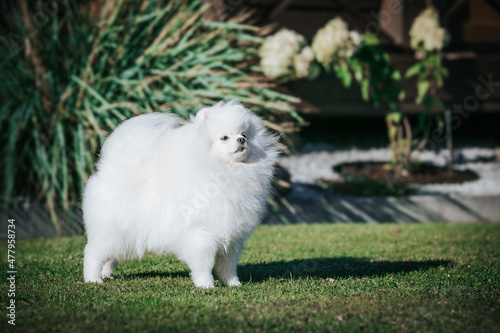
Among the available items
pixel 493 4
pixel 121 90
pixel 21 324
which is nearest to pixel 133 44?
pixel 121 90

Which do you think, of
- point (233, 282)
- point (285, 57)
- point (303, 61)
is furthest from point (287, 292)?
point (303, 61)

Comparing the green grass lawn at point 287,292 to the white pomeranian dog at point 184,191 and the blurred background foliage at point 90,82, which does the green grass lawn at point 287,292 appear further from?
the blurred background foliage at point 90,82

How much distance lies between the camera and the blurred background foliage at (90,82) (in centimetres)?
552

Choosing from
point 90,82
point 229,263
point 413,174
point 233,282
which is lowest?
point 413,174

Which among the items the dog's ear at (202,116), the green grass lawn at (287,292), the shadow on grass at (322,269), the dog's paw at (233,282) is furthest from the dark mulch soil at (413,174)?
the dog's ear at (202,116)

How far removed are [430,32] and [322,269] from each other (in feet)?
15.0

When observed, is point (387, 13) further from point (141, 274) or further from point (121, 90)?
point (141, 274)

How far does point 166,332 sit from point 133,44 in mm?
4505

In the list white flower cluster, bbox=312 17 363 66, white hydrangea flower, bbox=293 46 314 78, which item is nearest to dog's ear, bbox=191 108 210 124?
white hydrangea flower, bbox=293 46 314 78

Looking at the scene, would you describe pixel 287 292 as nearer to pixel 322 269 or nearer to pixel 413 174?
pixel 322 269

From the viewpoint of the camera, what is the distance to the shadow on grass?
3607 mm

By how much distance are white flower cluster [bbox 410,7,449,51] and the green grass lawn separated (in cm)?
323

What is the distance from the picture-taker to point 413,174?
7.75 m

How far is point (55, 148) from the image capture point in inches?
213
